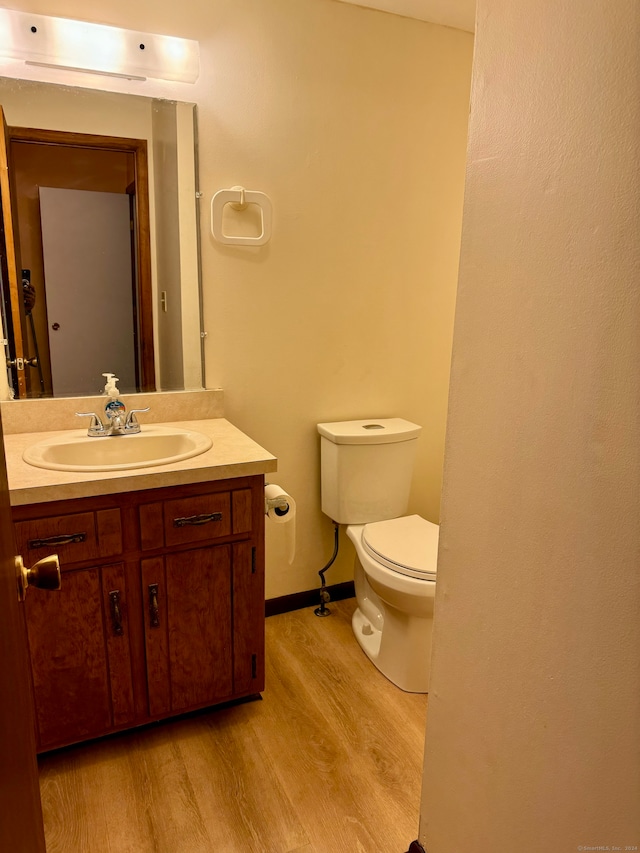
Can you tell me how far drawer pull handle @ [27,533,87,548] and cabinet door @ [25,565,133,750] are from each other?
89 millimetres

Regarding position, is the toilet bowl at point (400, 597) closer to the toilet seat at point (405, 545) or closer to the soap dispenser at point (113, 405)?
the toilet seat at point (405, 545)

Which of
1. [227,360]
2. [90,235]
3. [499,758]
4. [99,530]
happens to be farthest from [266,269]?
[499,758]

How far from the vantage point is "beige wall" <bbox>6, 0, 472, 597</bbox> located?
2006 millimetres

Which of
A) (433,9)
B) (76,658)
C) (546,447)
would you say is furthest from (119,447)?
(433,9)

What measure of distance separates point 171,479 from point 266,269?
0.96 m

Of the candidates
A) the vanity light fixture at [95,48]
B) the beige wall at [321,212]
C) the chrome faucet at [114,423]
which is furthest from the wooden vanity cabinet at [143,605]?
the vanity light fixture at [95,48]

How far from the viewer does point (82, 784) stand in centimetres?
161

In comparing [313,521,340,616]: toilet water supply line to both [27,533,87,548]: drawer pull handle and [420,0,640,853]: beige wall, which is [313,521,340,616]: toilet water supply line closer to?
[27,533,87,548]: drawer pull handle

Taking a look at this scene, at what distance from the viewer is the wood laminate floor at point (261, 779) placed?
147 centimetres

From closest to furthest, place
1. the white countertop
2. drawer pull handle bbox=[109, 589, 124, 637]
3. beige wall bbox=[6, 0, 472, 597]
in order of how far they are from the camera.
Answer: the white countertop < drawer pull handle bbox=[109, 589, 124, 637] < beige wall bbox=[6, 0, 472, 597]

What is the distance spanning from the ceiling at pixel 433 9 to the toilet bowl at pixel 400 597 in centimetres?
184

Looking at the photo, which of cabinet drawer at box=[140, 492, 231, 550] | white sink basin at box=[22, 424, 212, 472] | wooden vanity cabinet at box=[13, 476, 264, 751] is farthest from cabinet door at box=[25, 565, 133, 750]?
white sink basin at box=[22, 424, 212, 472]

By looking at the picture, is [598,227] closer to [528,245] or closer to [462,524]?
A: [528,245]

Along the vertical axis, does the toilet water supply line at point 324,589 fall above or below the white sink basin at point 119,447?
below
